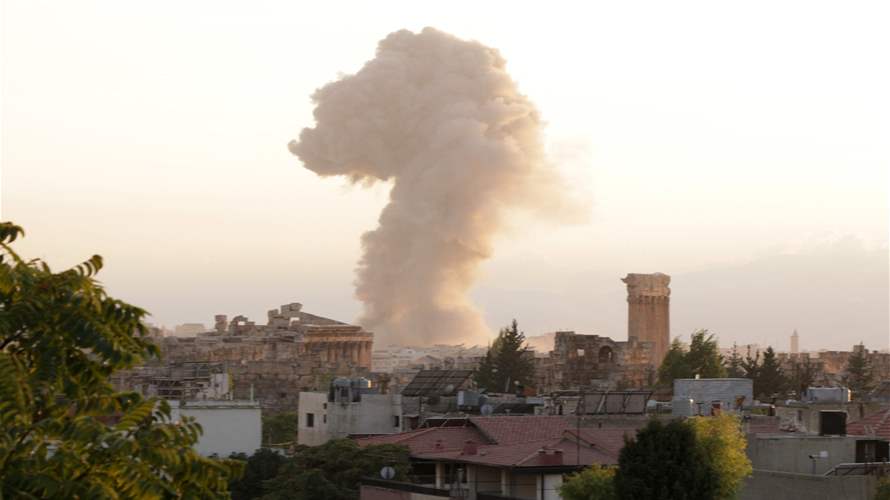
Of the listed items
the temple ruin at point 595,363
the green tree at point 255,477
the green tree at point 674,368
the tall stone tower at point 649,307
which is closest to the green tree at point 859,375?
the green tree at point 674,368

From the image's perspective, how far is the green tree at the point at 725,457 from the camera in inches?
1054

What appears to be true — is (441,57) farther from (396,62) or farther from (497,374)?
(497,374)

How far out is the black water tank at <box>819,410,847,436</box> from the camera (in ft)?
105

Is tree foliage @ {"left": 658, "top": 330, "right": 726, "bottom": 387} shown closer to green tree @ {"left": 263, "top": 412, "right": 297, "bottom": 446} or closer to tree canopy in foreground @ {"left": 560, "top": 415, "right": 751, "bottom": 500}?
green tree @ {"left": 263, "top": 412, "right": 297, "bottom": 446}

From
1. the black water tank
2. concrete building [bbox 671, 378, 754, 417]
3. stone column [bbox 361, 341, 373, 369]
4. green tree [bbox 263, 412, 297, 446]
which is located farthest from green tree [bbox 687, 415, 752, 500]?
stone column [bbox 361, 341, 373, 369]

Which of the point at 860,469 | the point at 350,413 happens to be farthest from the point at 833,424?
the point at 350,413

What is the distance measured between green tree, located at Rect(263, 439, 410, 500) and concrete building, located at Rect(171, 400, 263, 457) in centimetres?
817

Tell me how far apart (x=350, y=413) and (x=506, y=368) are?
2905 centimetres

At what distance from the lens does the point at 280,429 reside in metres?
61.8

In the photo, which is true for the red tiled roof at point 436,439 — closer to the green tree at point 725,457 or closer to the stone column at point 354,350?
the green tree at point 725,457

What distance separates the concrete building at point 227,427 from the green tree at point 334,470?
8168 mm

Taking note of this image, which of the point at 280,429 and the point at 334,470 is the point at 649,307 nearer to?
the point at 280,429

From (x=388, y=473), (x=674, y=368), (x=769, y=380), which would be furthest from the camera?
(x=674, y=368)

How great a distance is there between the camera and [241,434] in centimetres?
4638
